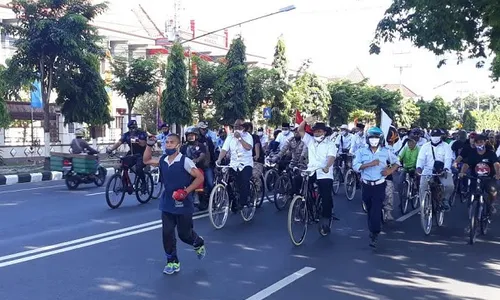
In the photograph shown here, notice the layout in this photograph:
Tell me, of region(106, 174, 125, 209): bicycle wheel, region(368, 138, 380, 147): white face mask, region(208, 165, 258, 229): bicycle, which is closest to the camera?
region(368, 138, 380, 147): white face mask

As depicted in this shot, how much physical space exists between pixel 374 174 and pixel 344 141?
347 inches

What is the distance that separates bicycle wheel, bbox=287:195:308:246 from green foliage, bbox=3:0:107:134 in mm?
14680

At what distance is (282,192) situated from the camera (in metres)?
12.2

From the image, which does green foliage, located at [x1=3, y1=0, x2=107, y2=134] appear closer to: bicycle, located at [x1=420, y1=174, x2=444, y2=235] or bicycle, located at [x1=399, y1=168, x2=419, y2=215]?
bicycle, located at [x1=399, y1=168, x2=419, y2=215]

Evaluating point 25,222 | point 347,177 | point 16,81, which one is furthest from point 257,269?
point 16,81

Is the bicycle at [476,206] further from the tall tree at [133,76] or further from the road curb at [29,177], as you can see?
the tall tree at [133,76]

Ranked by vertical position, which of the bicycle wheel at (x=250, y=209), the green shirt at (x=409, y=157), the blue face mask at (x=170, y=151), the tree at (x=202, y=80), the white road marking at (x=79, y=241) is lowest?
the white road marking at (x=79, y=241)

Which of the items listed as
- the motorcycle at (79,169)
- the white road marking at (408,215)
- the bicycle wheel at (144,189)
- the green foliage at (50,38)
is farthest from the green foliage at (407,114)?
the bicycle wheel at (144,189)

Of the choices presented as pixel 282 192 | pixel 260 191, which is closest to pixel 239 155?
pixel 260 191

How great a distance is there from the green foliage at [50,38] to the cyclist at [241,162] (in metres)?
12.5

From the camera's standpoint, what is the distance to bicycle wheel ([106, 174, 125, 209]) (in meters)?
11.6

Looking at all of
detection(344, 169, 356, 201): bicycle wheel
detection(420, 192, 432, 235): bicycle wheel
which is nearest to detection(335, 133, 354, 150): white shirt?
detection(344, 169, 356, 201): bicycle wheel

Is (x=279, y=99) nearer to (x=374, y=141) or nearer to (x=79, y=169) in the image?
(x=79, y=169)

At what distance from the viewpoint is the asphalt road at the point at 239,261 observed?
6.08 meters
